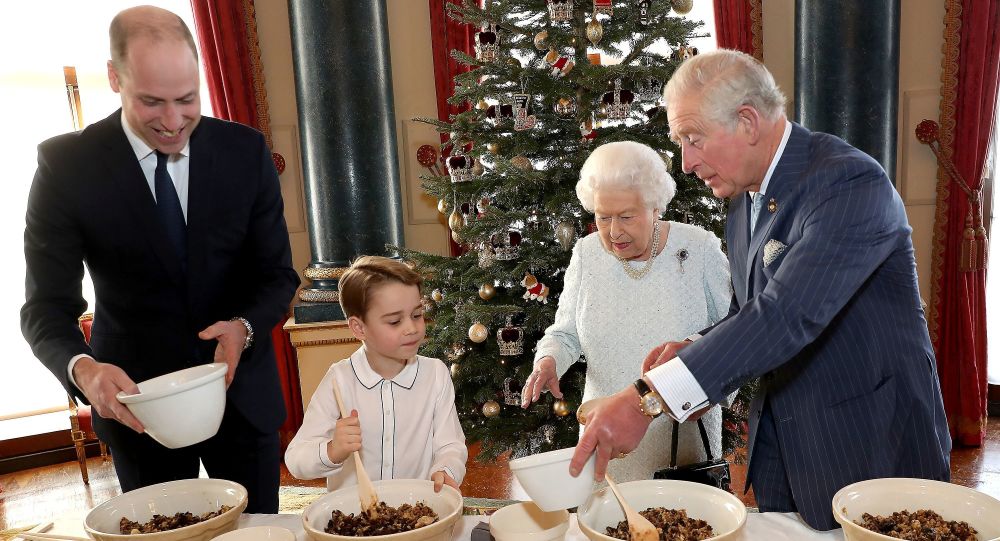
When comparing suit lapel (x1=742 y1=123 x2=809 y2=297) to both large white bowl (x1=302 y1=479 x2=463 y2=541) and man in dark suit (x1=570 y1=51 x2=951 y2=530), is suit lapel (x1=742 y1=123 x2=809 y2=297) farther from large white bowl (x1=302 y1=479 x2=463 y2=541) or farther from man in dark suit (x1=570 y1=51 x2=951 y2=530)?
large white bowl (x1=302 y1=479 x2=463 y2=541)

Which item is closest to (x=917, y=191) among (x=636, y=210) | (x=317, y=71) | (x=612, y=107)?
(x=612, y=107)

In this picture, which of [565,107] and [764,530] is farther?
[565,107]

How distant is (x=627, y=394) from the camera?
1.44 metres

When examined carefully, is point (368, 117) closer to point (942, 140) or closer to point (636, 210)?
point (636, 210)

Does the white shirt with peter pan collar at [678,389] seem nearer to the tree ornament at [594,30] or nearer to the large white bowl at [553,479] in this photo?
the large white bowl at [553,479]

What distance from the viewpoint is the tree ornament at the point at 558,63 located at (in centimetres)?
327

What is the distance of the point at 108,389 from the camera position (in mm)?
1568

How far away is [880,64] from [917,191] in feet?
3.08

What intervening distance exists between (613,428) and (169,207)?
3.93 feet

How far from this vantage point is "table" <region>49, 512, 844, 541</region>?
4.89 ft

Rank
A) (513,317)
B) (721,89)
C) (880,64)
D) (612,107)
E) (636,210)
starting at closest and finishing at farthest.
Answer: (721,89) < (636,210) < (612,107) < (513,317) < (880,64)

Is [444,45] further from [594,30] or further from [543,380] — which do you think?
[543,380]

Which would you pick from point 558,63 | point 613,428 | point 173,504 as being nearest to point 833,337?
point 613,428

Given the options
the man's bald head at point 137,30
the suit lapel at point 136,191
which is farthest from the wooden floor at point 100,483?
the man's bald head at point 137,30
